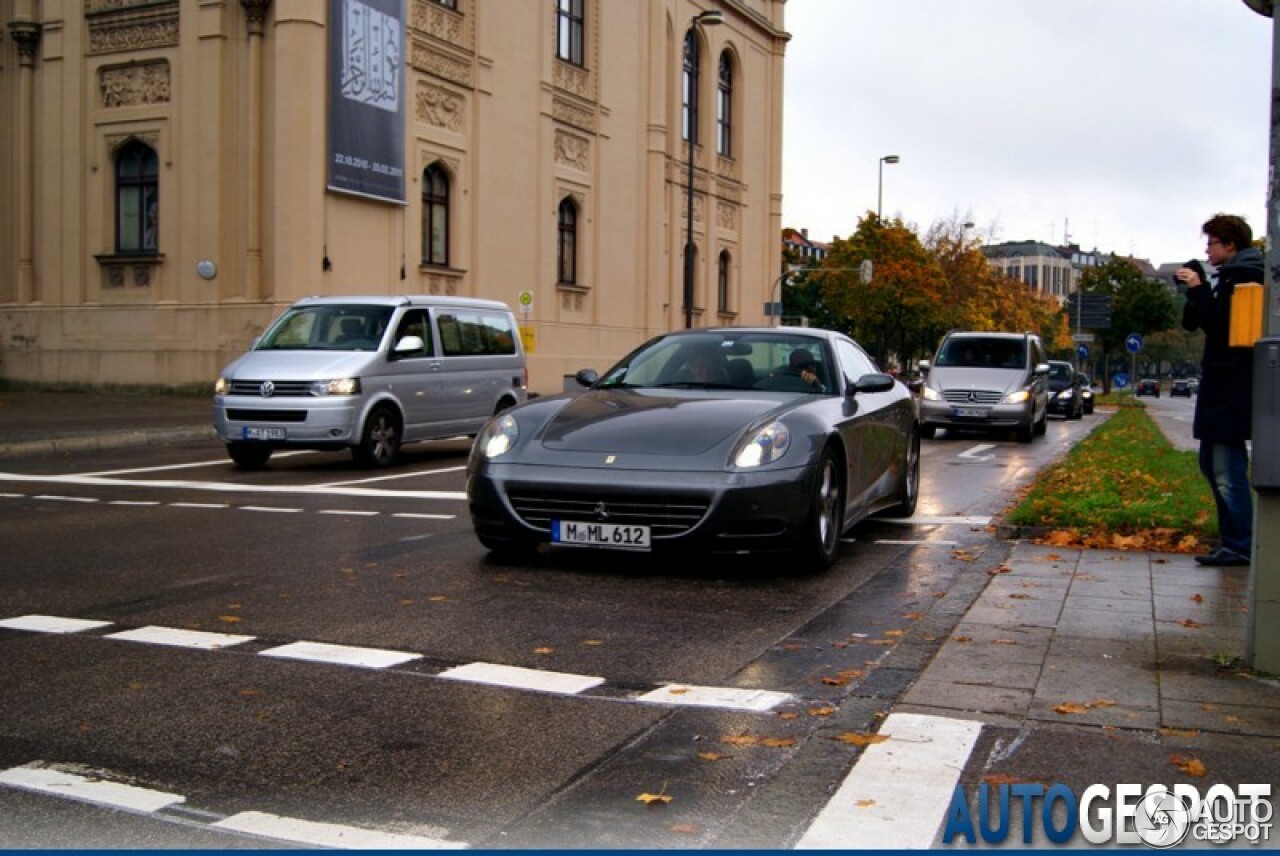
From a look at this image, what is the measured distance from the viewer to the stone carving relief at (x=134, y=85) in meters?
30.5

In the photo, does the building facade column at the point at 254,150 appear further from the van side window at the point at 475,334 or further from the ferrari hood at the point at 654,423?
the ferrari hood at the point at 654,423

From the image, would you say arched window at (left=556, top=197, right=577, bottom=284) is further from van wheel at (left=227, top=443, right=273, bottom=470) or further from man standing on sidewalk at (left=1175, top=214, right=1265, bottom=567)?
man standing on sidewalk at (left=1175, top=214, right=1265, bottom=567)

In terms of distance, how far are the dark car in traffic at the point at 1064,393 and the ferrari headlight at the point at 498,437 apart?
28135 mm

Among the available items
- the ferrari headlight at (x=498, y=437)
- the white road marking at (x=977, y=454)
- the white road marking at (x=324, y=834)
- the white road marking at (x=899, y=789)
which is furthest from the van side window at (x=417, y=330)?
the white road marking at (x=324, y=834)

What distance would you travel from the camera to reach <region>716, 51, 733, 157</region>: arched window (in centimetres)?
5241

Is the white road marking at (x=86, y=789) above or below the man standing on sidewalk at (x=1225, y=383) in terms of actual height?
below

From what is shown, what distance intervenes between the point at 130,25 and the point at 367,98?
214 inches

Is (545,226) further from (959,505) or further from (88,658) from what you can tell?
(88,658)

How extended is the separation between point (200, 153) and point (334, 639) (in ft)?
85.5

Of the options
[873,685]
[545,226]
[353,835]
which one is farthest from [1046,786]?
[545,226]

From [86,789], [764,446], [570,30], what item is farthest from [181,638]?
[570,30]

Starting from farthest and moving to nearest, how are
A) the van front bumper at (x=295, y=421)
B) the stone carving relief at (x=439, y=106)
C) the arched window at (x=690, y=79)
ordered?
1. the arched window at (x=690, y=79)
2. the stone carving relief at (x=439, y=106)
3. the van front bumper at (x=295, y=421)

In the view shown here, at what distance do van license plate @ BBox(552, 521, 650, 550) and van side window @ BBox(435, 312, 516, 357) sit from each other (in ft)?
30.7

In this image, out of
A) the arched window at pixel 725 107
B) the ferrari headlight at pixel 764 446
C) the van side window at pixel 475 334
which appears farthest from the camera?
the arched window at pixel 725 107
